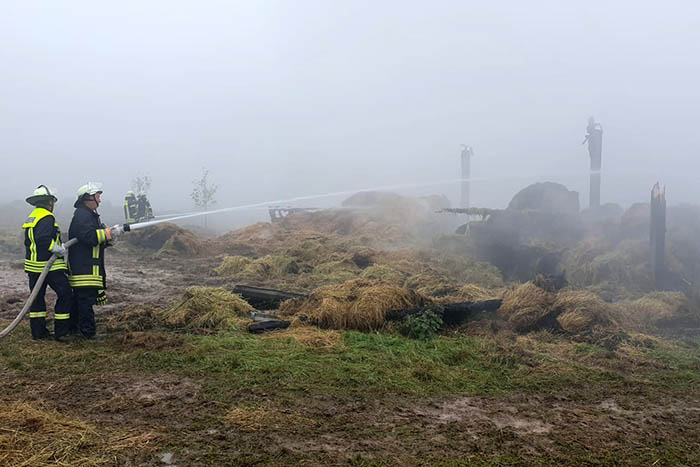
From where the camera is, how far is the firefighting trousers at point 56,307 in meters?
6.02

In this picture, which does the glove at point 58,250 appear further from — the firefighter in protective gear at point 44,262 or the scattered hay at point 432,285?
the scattered hay at point 432,285

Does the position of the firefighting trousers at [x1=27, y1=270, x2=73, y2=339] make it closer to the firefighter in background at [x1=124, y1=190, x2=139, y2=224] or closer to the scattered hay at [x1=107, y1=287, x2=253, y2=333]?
the scattered hay at [x1=107, y1=287, x2=253, y2=333]

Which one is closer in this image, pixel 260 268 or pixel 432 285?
pixel 432 285

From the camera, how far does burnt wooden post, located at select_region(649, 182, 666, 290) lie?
11.2m

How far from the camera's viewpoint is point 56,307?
6109 mm

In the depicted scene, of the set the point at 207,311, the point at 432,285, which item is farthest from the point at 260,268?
the point at 207,311

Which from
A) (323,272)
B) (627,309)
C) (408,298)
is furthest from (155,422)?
(323,272)

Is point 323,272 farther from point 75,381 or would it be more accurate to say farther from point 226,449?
point 226,449

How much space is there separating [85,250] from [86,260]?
13 cm

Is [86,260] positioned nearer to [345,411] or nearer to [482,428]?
[345,411]

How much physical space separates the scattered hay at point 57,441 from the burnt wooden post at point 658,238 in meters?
11.7

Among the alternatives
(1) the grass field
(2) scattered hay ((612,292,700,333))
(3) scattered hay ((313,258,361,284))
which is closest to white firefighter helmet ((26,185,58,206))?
(1) the grass field

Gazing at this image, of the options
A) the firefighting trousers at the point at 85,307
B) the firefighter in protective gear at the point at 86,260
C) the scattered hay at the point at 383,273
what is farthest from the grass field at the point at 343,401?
the scattered hay at the point at 383,273

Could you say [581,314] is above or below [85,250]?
below
